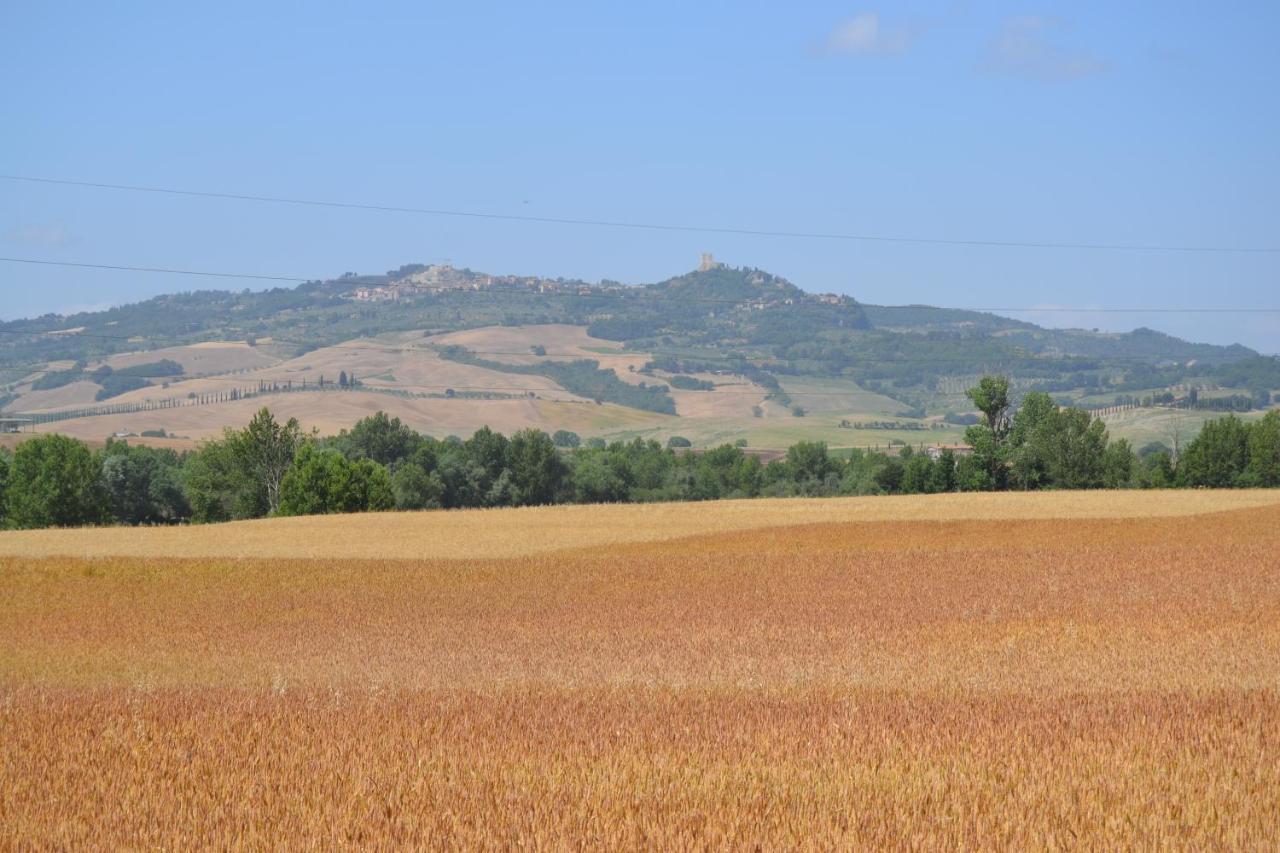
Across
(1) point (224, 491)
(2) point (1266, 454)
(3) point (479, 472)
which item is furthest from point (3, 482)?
(2) point (1266, 454)

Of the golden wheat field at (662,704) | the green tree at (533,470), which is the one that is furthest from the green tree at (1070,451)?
the golden wheat field at (662,704)

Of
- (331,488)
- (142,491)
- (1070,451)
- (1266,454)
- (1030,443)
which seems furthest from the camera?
(1266,454)

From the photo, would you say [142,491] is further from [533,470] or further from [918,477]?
[918,477]

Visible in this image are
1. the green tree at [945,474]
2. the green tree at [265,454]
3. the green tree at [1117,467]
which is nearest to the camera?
the green tree at [945,474]

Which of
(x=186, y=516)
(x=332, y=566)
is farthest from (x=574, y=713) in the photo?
(x=186, y=516)

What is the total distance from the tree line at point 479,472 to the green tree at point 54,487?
107 millimetres

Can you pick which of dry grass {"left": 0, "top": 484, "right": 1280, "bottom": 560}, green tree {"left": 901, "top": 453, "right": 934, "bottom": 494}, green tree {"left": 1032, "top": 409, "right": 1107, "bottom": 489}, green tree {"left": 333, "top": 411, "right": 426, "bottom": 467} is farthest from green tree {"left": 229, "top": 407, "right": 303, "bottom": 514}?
green tree {"left": 1032, "top": 409, "right": 1107, "bottom": 489}

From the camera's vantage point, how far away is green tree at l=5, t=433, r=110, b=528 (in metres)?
95.8

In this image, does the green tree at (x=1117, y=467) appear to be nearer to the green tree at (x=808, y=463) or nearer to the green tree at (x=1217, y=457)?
the green tree at (x=1217, y=457)

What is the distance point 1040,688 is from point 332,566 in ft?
97.2

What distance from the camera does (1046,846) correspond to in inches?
276

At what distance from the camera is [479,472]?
384ft

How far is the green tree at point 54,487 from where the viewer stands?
95.8 metres

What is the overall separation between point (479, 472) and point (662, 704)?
10613 cm
